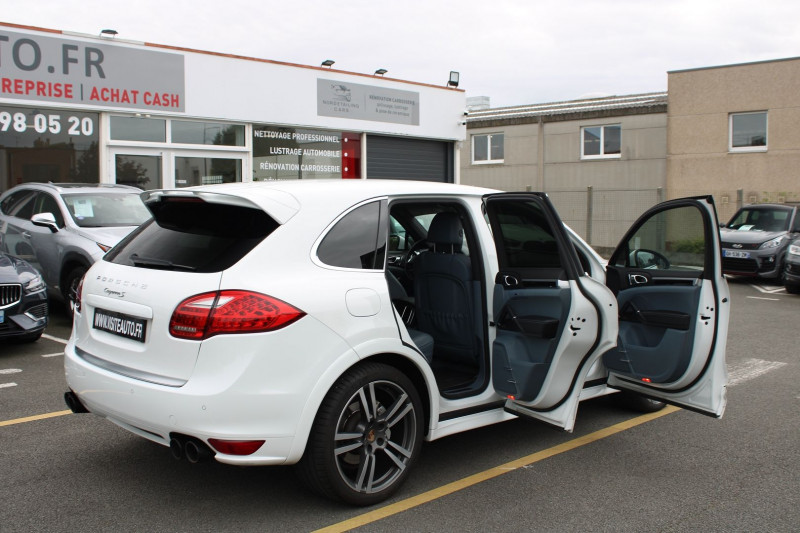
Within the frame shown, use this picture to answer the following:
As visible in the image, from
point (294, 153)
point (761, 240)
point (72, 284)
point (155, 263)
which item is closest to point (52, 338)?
point (72, 284)

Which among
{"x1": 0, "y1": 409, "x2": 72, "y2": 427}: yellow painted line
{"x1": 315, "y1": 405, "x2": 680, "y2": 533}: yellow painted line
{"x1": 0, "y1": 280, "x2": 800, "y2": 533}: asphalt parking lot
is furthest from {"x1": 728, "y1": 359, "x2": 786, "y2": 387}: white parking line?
{"x1": 0, "y1": 409, "x2": 72, "y2": 427}: yellow painted line

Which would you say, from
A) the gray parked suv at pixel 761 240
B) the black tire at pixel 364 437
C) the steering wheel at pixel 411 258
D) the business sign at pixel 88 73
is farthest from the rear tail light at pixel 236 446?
the gray parked suv at pixel 761 240

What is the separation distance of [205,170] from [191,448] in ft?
38.8

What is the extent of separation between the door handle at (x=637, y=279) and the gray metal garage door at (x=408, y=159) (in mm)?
12534

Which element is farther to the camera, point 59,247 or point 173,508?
point 59,247

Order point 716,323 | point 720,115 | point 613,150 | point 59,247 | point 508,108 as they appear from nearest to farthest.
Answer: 1. point 716,323
2. point 59,247
3. point 720,115
4. point 613,150
5. point 508,108

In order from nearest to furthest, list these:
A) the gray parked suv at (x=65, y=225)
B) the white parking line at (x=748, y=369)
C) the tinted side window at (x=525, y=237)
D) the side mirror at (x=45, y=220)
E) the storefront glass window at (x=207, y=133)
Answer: the tinted side window at (x=525, y=237) < the white parking line at (x=748, y=369) < the side mirror at (x=45, y=220) < the gray parked suv at (x=65, y=225) < the storefront glass window at (x=207, y=133)

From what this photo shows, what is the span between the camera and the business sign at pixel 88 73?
39.6ft

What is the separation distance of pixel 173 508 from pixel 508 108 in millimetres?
31932

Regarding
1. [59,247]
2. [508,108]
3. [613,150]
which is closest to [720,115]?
[613,150]

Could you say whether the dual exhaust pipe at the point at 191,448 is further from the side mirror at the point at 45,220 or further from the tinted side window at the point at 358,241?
the side mirror at the point at 45,220

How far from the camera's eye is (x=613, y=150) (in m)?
27.5

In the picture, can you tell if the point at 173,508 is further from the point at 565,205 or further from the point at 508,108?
the point at 508,108

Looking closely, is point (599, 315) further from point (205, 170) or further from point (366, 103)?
point (366, 103)
